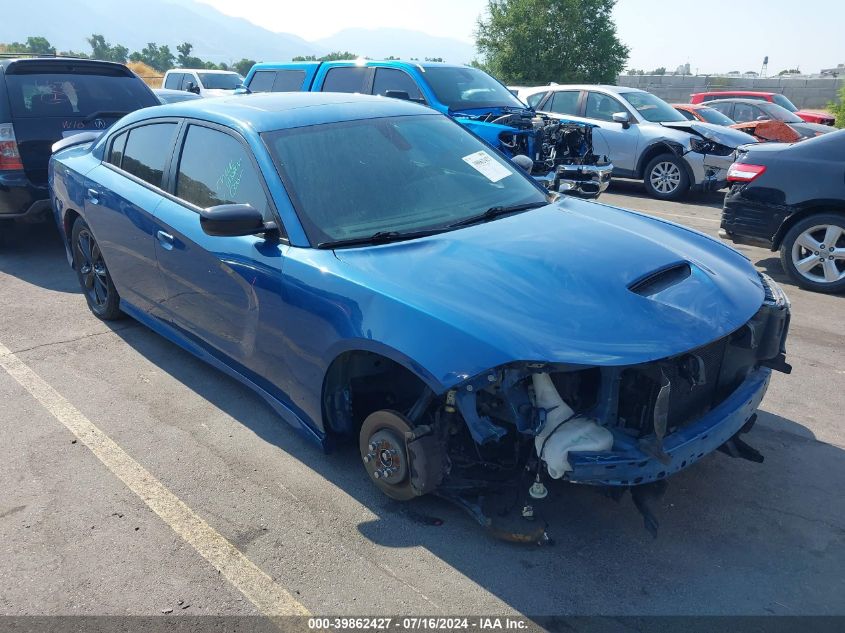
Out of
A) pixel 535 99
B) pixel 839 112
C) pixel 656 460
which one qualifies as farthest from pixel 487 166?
pixel 839 112

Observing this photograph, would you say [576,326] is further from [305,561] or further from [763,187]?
[763,187]

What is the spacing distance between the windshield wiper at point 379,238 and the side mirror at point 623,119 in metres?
8.45

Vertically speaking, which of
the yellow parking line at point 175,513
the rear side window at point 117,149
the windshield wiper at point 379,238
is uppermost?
the rear side window at point 117,149

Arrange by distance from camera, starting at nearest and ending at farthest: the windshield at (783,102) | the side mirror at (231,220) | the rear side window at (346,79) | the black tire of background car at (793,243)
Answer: the side mirror at (231,220), the black tire of background car at (793,243), the rear side window at (346,79), the windshield at (783,102)

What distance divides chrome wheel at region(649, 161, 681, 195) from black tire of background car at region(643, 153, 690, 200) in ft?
0.09

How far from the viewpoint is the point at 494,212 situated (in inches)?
145

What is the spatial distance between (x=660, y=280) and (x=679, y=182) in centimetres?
845

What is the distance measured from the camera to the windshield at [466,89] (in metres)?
9.55

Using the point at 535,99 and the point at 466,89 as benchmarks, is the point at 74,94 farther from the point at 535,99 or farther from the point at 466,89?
the point at 535,99

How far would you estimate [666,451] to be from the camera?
8.80 feet

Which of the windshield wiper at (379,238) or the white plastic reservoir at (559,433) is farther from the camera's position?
the windshield wiper at (379,238)

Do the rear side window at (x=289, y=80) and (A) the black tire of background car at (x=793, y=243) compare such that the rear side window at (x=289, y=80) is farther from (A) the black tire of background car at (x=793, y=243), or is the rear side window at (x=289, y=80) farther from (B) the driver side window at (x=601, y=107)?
(A) the black tire of background car at (x=793, y=243)

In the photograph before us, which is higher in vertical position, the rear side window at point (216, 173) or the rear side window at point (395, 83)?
the rear side window at point (395, 83)

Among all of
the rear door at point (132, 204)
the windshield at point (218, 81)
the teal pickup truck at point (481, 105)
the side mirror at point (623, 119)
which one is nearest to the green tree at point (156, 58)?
the windshield at point (218, 81)
